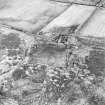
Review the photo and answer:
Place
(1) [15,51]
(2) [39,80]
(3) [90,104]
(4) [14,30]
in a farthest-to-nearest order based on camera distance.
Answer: (4) [14,30] < (1) [15,51] < (2) [39,80] < (3) [90,104]

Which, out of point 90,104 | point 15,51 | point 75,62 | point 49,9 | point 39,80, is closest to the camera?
point 90,104

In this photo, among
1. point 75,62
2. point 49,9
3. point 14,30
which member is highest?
point 49,9

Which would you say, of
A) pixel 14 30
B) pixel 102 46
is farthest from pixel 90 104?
pixel 14 30

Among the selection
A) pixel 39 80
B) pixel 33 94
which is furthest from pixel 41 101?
pixel 39 80

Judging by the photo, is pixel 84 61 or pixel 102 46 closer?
pixel 84 61

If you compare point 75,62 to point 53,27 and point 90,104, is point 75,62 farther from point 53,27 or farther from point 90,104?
point 53,27

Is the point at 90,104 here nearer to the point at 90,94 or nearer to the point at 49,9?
the point at 90,94

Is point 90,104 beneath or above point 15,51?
beneath
